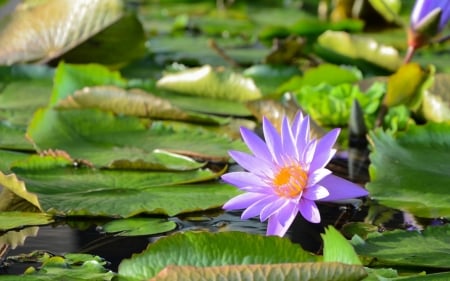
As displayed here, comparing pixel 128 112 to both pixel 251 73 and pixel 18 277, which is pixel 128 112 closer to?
pixel 251 73

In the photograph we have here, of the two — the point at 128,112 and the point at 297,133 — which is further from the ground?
the point at 297,133

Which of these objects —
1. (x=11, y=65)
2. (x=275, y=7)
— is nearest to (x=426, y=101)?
(x=11, y=65)

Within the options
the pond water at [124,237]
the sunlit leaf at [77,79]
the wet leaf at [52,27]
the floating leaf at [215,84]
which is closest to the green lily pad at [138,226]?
the pond water at [124,237]

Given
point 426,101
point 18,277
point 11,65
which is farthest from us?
point 11,65

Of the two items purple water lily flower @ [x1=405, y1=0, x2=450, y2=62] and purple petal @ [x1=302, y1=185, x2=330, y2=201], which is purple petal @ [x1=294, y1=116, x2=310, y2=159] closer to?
purple petal @ [x1=302, y1=185, x2=330, y2=201]

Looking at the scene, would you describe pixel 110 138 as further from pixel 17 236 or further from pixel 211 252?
pixel 211 252

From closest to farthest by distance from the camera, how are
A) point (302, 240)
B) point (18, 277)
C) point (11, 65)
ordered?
point (18, 277) → point (302, 240) → point (11, 65)

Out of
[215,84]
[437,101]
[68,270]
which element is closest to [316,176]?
[68,270]
